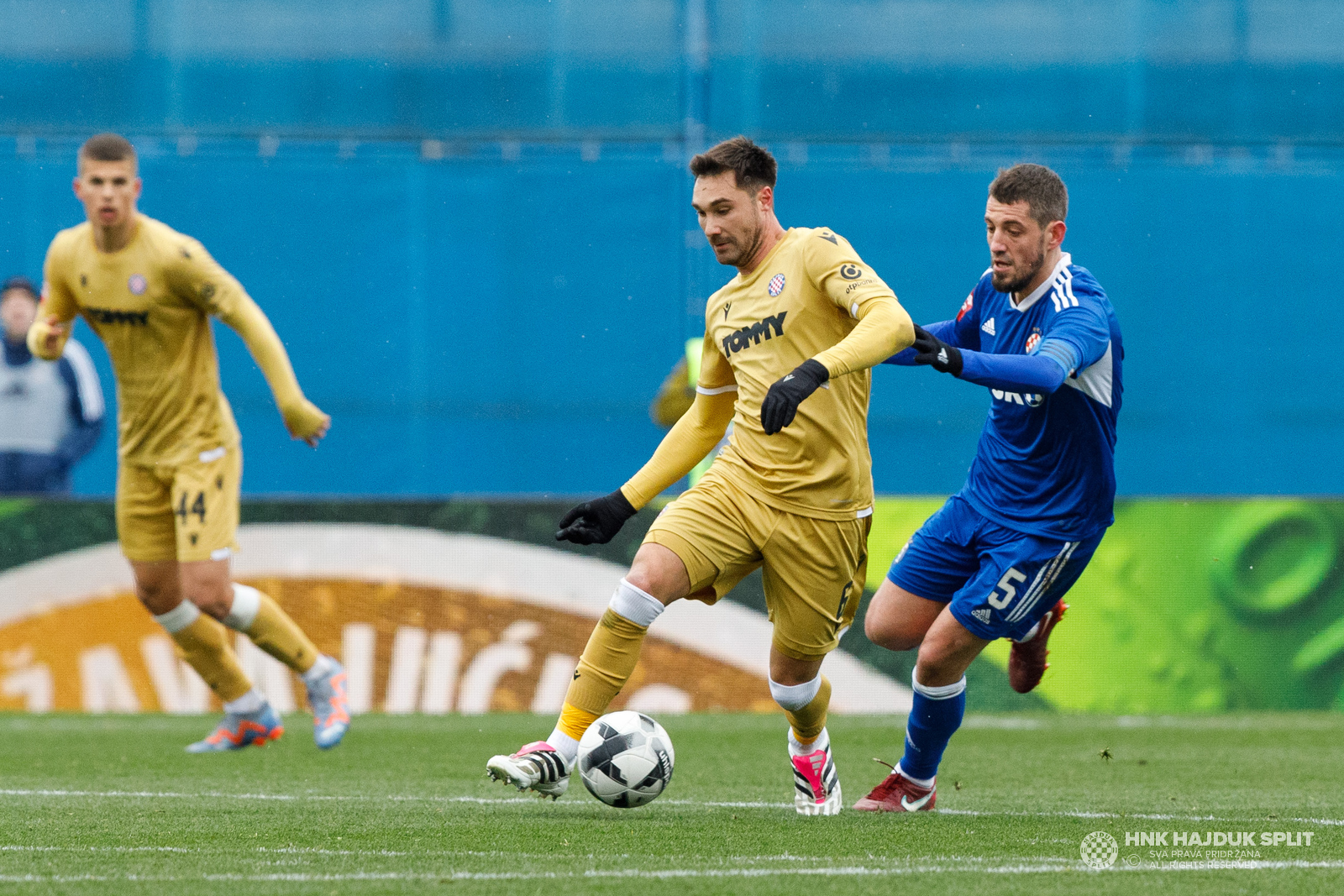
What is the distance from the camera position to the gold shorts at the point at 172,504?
276 inches

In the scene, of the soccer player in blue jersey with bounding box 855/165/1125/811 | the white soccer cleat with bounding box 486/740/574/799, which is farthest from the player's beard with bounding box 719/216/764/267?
the white soccer cleat with bounding box 486/740/574/799

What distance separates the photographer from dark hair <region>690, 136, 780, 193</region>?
197 inches

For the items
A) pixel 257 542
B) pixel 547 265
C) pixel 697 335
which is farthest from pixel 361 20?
pixel 257 542

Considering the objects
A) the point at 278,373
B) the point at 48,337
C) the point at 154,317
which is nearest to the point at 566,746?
the point at 278,373

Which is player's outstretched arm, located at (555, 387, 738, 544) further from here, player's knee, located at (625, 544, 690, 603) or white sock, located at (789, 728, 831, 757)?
white sock, located at (789, 728, 831, 757)

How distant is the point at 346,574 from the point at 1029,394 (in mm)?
4709

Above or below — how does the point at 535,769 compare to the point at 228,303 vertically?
Result: below

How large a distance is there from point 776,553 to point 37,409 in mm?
6656

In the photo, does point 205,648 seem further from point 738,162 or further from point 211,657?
point 738,162

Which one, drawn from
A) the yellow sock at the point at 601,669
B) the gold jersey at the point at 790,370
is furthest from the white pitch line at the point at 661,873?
the gold jersey at the point at 790,370

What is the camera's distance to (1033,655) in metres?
5.69

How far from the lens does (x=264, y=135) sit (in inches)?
505

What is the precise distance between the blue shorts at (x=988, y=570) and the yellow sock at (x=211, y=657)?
10.4 feet
